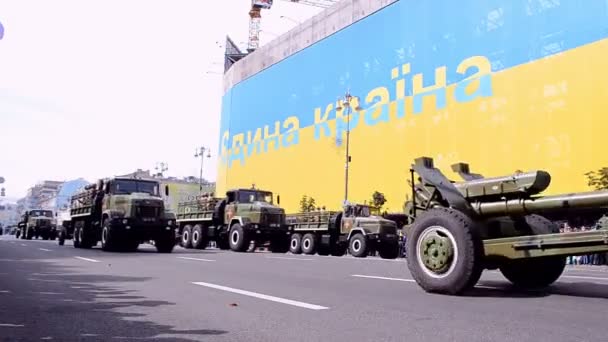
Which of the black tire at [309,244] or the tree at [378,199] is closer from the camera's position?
the black tire at [309,244]

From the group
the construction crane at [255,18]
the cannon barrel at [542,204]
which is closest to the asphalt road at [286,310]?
the cannon barrel at [542,204]

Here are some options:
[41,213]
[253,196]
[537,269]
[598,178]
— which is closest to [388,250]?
[253,196]

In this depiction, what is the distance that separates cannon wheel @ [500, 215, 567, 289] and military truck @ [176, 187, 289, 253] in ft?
48.5

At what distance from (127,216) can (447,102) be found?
21470mm

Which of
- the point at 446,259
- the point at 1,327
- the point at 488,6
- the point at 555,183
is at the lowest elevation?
the point at 1,327

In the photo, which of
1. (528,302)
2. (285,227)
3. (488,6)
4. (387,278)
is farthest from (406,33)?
(528,302)

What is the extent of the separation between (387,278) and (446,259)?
8.64ft

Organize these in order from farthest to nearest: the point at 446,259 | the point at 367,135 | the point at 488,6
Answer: the point at 367,135 → the point at 488,6 → the point at 446,259

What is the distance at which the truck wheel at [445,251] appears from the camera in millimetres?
6660

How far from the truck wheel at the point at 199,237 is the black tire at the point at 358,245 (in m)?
6.94

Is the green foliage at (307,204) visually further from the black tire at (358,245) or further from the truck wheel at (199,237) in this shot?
the black tire at (358,245)

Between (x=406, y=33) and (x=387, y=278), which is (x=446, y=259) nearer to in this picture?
(x=387, y=278)

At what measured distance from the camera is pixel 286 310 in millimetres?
5699

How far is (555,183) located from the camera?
89.0ft
